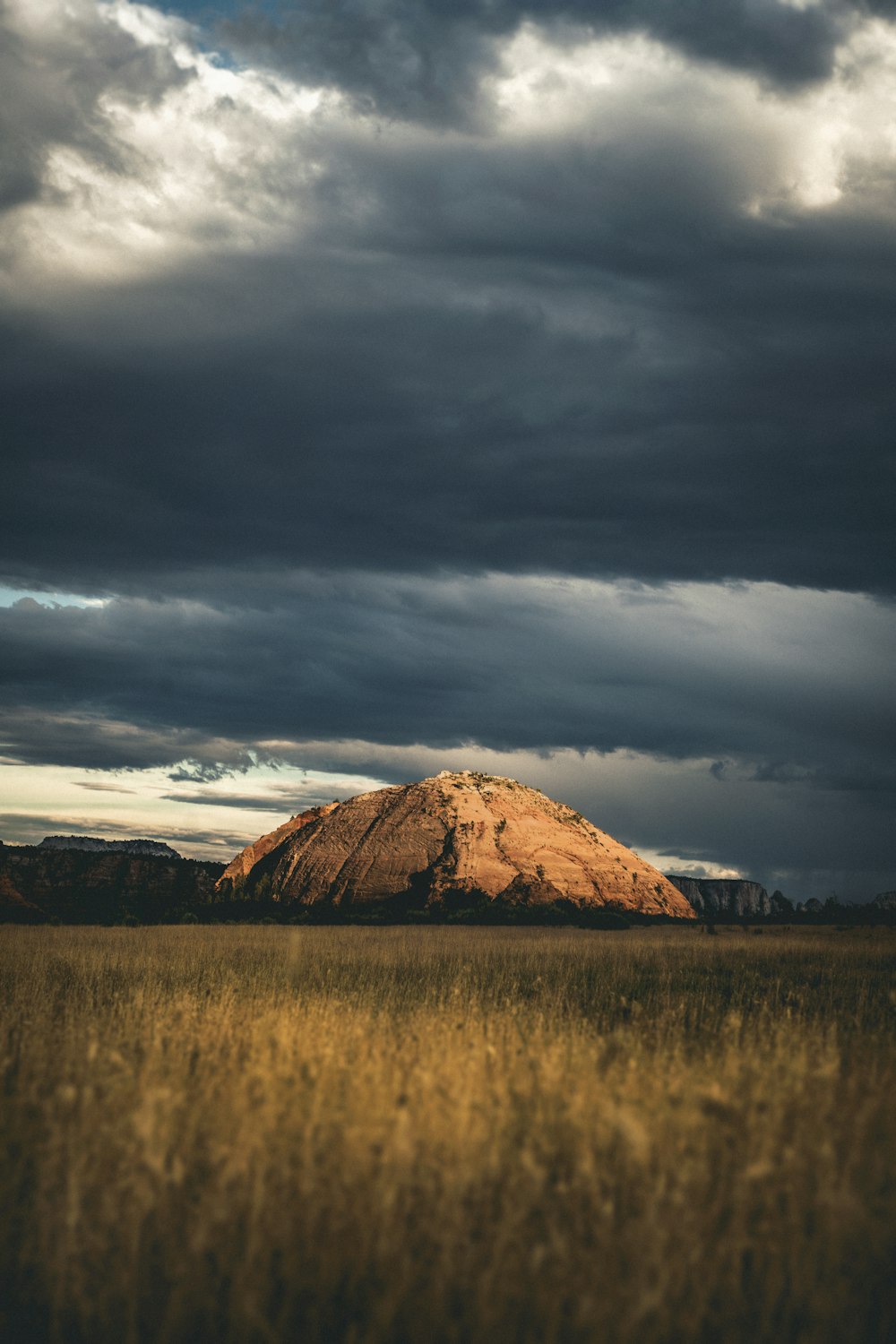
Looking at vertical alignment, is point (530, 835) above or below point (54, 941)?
above

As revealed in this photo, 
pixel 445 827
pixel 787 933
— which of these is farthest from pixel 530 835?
pixel 787 933

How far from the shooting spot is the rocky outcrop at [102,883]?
200ft

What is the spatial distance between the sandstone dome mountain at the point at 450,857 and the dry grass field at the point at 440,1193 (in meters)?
54.6

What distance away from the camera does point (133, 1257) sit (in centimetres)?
532

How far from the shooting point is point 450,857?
66.4m

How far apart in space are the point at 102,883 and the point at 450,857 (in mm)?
32832

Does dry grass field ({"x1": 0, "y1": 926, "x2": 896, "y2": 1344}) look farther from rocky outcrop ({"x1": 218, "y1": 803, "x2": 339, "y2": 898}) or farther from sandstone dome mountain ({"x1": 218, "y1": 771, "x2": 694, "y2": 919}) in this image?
rocky outcrop ({"x1": 218, "y1": 803, "x2": 339, "y2": 898})

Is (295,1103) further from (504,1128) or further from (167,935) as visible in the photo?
(167,935)

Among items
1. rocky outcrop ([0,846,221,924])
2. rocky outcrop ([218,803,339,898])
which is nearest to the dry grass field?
rocky outcrop ([0,846,221,924])

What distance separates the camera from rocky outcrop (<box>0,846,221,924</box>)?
61.0 meters

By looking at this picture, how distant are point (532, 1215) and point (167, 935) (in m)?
35.3

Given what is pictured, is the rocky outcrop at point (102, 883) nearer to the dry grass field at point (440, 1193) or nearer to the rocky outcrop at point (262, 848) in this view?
the rocky outcrop at point (262, 848)

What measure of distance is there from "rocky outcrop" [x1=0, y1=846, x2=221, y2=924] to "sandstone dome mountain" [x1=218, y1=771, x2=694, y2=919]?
234 inches

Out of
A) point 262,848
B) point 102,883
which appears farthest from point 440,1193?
point 102,883
